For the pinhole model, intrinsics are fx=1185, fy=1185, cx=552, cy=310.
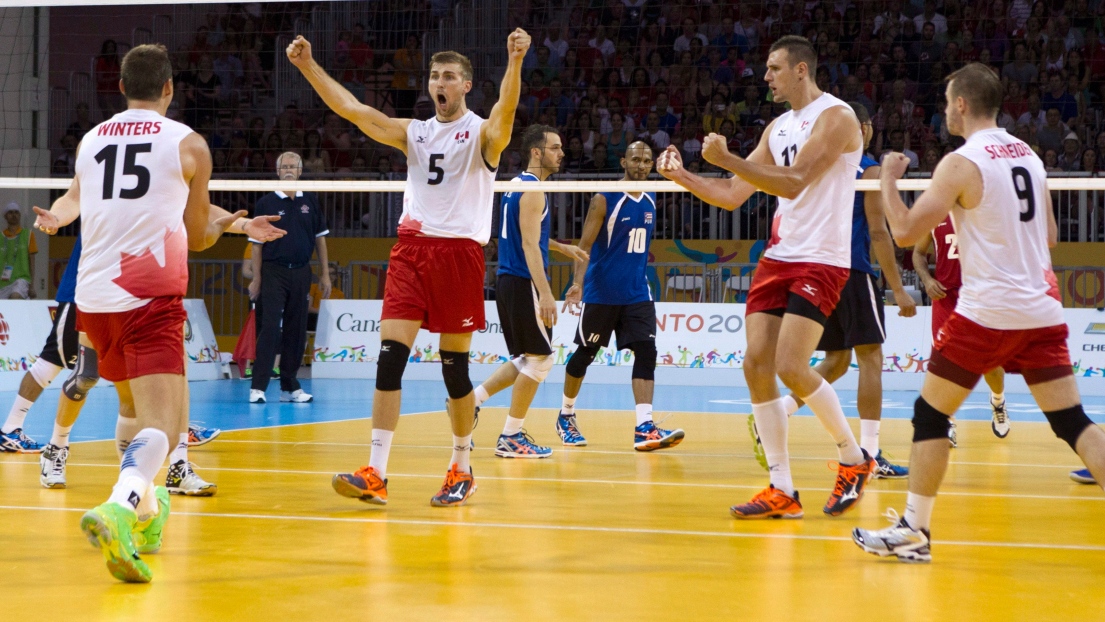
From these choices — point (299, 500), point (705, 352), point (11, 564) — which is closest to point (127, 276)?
point (11, 564)

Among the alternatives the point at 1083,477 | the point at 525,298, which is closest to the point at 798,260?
the point at 1083,477

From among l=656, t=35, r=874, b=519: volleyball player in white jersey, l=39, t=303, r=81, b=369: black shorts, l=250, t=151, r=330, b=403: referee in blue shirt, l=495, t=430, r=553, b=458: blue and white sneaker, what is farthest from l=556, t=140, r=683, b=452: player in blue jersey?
l=250, t=151, r=330, b=403: referee in blue shirt

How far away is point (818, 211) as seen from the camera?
545 cm

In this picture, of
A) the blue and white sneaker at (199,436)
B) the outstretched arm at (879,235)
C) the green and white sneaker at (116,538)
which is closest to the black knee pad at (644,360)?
the outstretched arm at (879,235)

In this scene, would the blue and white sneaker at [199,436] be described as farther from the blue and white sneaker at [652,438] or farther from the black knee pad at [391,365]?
the blue and white sneaker at [652,438]

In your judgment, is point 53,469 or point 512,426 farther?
point 512,426

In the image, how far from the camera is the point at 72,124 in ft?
62.9

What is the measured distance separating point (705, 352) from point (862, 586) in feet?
34.2

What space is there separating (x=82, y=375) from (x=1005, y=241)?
15.0 feet

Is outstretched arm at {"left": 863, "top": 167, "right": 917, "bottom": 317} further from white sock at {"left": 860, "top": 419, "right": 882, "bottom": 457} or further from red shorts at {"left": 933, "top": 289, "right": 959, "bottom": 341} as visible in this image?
red shorts at {"left": 933, "top": 289, "right": 959, "bottom": 341}

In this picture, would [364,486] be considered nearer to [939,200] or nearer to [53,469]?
[53,469]

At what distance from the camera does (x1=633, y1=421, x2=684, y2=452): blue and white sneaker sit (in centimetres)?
806

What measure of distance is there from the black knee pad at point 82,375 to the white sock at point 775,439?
3.38m

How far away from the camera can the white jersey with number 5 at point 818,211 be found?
543 centimetres
